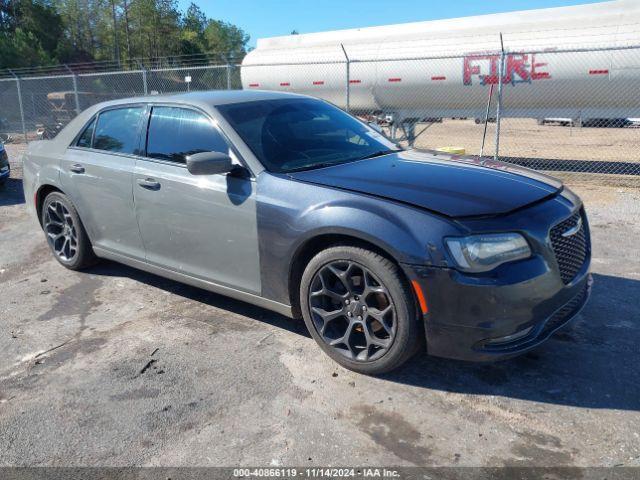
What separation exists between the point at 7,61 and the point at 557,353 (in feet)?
131

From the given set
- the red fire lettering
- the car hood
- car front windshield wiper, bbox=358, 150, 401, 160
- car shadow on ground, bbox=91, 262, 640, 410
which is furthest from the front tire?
the red fire lettering

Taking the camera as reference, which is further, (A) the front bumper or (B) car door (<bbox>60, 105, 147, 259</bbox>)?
(B) car door (<bbox>60, 105, 147, 259</bbox>)

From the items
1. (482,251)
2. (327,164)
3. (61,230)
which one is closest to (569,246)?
(482,251)

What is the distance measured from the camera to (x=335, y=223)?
3.11 m

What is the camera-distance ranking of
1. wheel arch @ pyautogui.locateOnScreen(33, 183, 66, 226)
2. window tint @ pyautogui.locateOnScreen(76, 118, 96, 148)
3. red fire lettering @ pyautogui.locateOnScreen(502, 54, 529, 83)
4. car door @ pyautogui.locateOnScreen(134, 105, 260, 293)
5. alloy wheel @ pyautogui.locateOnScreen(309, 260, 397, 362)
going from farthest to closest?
red fire lettering @ pyautogui.locateOnScreen(502, 54, 529, 83), wheel arch @ pyautogui.locateOnScreen(33, 183, 66, 226), window tint @ pyautogui.locateOnScreen(76, 118, 96, 148), car door @ pyautogui.locateOnScreen(134, 105, 260, 293), alloy wheel @ pyautogui.locateOnScreen(309, 260, 397, 362)

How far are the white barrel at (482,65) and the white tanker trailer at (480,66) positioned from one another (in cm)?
2

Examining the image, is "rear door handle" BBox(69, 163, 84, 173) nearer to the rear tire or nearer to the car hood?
the rear tire

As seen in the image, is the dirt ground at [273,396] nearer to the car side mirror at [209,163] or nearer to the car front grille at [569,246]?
the car front grille at [569,246]

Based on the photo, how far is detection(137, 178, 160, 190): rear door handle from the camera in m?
4.07

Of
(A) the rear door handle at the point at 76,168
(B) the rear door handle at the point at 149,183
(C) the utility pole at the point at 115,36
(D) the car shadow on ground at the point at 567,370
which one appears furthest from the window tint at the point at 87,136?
(C) the utility pole at the point at 115,36

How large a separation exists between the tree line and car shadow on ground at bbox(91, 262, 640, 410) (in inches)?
1609

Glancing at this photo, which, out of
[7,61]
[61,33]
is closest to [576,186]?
[7,61]

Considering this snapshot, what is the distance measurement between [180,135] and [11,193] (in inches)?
282

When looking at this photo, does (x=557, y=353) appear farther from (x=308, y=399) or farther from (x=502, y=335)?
(x=308, y=399)
